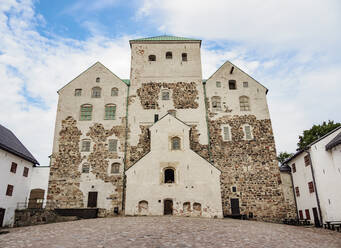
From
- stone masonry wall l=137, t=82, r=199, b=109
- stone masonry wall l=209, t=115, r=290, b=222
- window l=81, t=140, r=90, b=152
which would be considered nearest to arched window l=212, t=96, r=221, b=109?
stone masonry wall l=209, t=115, r=290, b=222

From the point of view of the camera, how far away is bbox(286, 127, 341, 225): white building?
66.0 feet

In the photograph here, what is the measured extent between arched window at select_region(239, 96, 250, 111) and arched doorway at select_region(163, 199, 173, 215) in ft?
40.8

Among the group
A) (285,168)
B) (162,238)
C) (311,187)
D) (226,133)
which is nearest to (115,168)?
(226,133)

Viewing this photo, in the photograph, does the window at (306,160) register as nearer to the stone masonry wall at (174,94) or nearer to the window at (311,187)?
the window at (311,187)

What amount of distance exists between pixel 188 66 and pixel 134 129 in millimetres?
9321

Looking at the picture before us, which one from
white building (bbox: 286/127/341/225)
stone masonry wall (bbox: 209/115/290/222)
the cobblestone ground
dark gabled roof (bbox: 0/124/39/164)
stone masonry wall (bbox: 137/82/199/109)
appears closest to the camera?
the cobblestone ground

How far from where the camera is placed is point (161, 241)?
458 inches

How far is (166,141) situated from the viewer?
947 inches

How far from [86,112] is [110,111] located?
2.41 metres

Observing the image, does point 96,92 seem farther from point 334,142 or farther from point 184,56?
point 334,142

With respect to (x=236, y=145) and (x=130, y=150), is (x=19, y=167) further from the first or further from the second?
(x=236, y=145)

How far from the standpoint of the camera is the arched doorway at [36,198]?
1035 inches

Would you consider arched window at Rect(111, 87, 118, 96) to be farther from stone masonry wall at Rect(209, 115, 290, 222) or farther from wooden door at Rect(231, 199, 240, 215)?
wooden door at Rect(231, 199, 240, 215)

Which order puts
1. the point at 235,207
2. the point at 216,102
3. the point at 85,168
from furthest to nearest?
the point at 216,102, the point at 85,168, the point at 235,207
